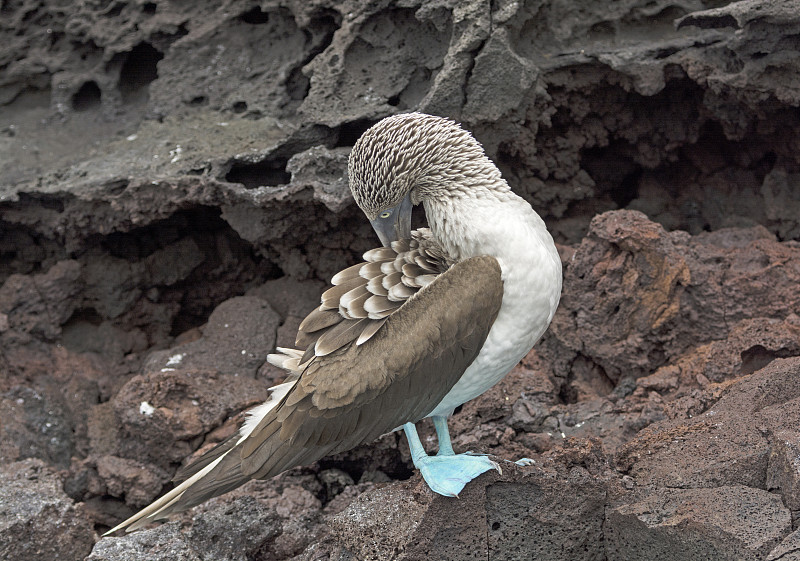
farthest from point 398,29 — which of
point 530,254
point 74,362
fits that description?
point 74,362

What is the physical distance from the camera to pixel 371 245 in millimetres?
5633

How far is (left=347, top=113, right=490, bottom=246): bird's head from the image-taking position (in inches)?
144

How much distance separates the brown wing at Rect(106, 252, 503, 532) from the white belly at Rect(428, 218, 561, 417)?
0.06 metres

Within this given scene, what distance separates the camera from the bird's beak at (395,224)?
386cm

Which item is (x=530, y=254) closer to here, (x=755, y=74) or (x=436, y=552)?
(x=436, y=552)

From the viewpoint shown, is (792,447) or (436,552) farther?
(436,552)

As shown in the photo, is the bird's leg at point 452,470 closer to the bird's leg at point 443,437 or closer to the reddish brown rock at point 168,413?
the bird's leg at point 443,437

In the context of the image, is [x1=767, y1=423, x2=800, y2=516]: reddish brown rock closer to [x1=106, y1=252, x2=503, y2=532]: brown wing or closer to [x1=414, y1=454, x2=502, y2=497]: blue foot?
[x1=414, y1=454, x2=502, y2=497]: blue foot

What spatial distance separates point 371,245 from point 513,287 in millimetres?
2275

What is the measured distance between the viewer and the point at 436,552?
3416 millimetres

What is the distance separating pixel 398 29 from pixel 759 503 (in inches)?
136

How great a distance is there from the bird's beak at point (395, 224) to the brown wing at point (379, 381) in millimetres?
502

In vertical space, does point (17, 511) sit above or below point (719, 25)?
below

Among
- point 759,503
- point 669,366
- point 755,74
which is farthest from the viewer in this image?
point 755,74
